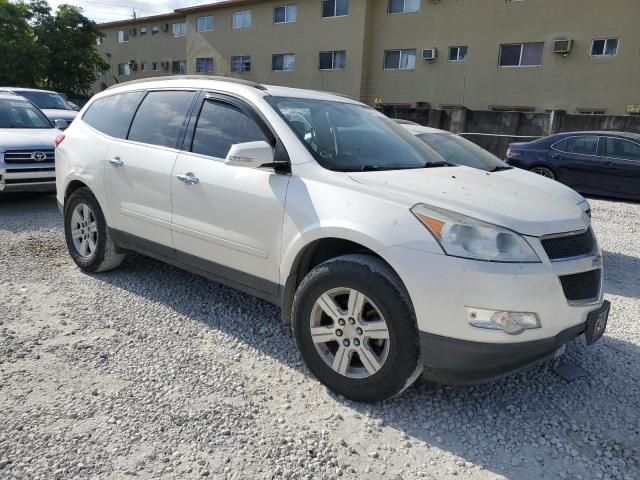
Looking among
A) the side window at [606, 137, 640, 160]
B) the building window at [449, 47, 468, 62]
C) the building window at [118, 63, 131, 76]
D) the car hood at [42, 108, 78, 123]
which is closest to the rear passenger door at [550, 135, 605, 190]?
the side window at [606, 137, 640, 160]

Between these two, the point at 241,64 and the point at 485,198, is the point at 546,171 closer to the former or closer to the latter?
the point at 485,198

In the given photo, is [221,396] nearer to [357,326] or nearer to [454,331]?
[357,326]

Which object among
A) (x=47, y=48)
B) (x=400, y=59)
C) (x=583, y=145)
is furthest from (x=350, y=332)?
(x=47, y=48)

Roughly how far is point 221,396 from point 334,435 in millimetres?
699

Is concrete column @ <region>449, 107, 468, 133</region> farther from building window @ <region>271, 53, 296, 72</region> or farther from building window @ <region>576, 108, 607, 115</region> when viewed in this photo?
building window @ <region>271, 53, 296, 72</region>

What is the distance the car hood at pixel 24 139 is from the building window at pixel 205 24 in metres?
27.5

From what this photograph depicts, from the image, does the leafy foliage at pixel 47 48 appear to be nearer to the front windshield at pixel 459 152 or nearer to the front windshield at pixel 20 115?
the front windshield at pixel 20 115

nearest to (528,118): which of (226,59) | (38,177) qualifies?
(38,177)

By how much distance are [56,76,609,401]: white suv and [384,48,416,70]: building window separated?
22.5m

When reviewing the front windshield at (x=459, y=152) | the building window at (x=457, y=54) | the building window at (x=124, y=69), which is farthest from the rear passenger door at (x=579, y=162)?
the building window at (x=124, y=69)

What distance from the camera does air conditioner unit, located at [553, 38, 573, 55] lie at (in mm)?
20422

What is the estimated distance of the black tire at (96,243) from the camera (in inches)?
180

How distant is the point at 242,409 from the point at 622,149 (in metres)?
10.2

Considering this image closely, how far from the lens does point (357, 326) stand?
2818mm
